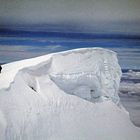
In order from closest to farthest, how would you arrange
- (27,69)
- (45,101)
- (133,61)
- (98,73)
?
(45,101)
(27,69)
(98,73)
(133,61)

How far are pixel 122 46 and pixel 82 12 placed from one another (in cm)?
54

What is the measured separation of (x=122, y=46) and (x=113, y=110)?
962 millimetres

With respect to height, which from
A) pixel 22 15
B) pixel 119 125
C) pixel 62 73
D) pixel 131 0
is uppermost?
pixel 131 0

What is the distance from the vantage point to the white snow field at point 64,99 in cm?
164

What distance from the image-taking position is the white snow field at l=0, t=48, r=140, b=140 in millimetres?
1640

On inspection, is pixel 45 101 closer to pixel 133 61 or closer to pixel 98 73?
pixel 98 73

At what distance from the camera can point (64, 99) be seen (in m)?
1.90

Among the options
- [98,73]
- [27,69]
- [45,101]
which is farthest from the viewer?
[98,73]

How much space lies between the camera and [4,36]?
2.84 metres

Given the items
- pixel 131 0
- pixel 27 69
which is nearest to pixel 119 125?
pixel 27 69

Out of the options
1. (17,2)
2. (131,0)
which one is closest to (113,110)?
(131,0)

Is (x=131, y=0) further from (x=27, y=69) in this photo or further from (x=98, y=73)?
(x=27, y=69)

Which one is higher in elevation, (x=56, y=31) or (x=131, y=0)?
(x=131, y=0)

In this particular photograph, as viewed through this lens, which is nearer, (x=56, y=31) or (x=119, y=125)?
(x=119, y=125)
